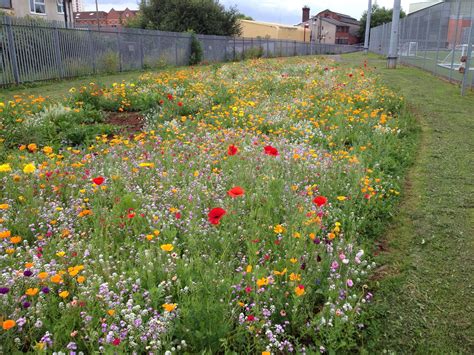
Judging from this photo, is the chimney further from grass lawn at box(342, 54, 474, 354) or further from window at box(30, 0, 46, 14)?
grass lawn at box(342, 54, 474, 354)

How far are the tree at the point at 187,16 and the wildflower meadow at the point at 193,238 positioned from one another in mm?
36122

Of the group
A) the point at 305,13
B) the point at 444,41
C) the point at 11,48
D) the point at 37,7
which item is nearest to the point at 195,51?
the point at 37,7

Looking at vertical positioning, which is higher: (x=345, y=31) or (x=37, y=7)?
(x=345, y=31)

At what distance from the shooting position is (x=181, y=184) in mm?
4477

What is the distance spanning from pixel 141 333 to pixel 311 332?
39.5 inches

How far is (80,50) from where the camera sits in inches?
734

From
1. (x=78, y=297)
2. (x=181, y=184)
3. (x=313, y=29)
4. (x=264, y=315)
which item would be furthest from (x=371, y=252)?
(x=313, y=29)

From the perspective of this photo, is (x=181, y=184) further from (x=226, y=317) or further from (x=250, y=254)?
(x=226, y=317)

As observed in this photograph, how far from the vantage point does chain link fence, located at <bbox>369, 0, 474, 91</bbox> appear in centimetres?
1332

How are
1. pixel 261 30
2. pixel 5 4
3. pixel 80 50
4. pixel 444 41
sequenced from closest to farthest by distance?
1. pixel 444 41
2. pixel 80 50
3. pixel 5 4
4. pixel 261 30

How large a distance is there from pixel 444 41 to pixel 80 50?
1570 centimetres

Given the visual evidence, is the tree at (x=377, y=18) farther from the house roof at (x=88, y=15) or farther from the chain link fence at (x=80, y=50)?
the chain link fence at (x=80, y=50)

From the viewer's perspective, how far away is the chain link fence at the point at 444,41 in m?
13.3

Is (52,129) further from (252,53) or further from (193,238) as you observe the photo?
(252,53)
